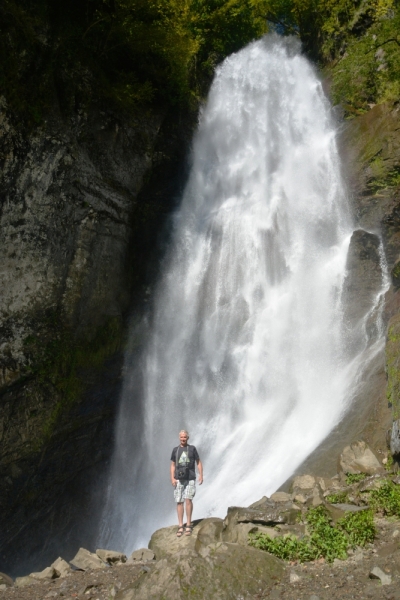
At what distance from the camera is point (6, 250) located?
12.4 meters

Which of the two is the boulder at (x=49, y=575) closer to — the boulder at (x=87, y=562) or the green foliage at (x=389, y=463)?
the boulder at (x=87, y=562)

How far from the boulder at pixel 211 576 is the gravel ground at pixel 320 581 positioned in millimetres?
163

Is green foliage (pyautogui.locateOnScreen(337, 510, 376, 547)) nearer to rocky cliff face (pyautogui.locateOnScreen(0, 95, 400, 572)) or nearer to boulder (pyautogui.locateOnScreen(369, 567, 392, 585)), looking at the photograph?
boulder (pyautogui.locateOnScreen(369, 567, 392, 585))

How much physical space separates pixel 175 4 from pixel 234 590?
19697 millimetres

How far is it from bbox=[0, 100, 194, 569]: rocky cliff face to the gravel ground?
6.68 meters

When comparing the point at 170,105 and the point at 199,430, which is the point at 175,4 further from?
the point at 199,430

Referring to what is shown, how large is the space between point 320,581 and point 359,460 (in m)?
3.81

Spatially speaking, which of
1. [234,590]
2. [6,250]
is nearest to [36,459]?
[6,250]

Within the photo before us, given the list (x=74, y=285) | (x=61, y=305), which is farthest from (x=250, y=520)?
(x=74, y=285)

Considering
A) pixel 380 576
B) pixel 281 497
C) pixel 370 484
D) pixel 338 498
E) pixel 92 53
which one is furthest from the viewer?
pixel 92 53

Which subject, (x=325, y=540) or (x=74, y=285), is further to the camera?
(x=74, y=285)

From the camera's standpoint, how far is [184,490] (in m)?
7.44

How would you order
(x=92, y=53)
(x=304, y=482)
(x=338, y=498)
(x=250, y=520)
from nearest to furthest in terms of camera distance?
(x=250, y=520), (x=338, y=498), (x=304, y=482), (x=92, y=53)

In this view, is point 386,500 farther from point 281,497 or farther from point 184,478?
point 184,478
